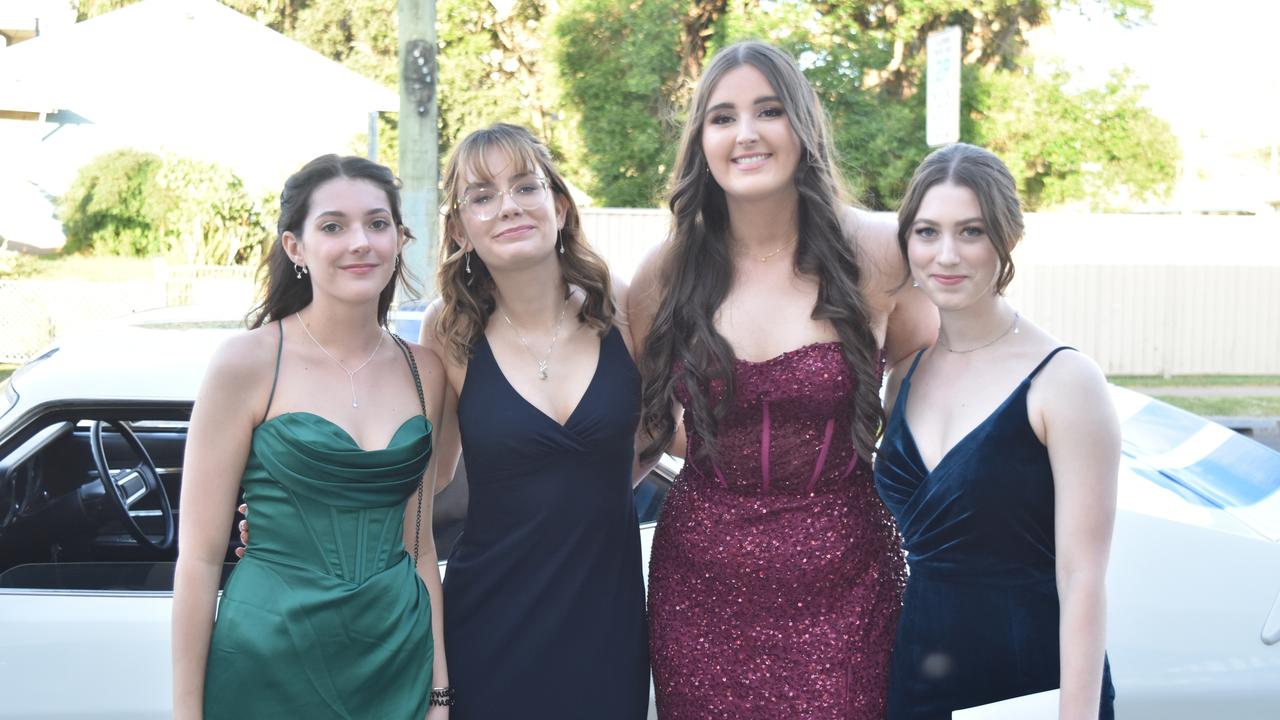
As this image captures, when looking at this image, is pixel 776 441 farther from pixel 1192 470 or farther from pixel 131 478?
pixel 131 478

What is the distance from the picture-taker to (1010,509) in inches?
87.7

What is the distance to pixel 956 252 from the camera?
233cm

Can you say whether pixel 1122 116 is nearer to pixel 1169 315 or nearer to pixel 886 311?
pixel 1169 315

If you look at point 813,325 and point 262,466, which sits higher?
point 813,325

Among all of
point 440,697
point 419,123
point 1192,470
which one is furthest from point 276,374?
point 419,123

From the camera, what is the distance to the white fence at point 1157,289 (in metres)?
13.5

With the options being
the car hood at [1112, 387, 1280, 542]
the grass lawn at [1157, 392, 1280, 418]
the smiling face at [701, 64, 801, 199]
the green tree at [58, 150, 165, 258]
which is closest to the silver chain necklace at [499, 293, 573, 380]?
the smiling face at [701, 64, 801, 199]

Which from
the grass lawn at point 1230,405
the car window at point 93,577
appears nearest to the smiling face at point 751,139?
the car window at point 93,577

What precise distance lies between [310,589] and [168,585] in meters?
1.02

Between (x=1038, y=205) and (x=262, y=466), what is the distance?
49.2 ft

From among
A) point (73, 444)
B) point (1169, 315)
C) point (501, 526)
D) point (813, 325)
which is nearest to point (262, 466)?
point (501, 526)

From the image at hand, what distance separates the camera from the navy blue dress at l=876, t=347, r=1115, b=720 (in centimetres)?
221

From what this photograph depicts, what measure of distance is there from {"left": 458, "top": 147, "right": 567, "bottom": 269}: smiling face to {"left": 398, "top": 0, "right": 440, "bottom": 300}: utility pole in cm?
534

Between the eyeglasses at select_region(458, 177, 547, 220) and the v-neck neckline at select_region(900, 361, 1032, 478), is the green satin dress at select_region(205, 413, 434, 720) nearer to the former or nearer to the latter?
the eyeglasses at select_region(458, 177, 547, 220)
